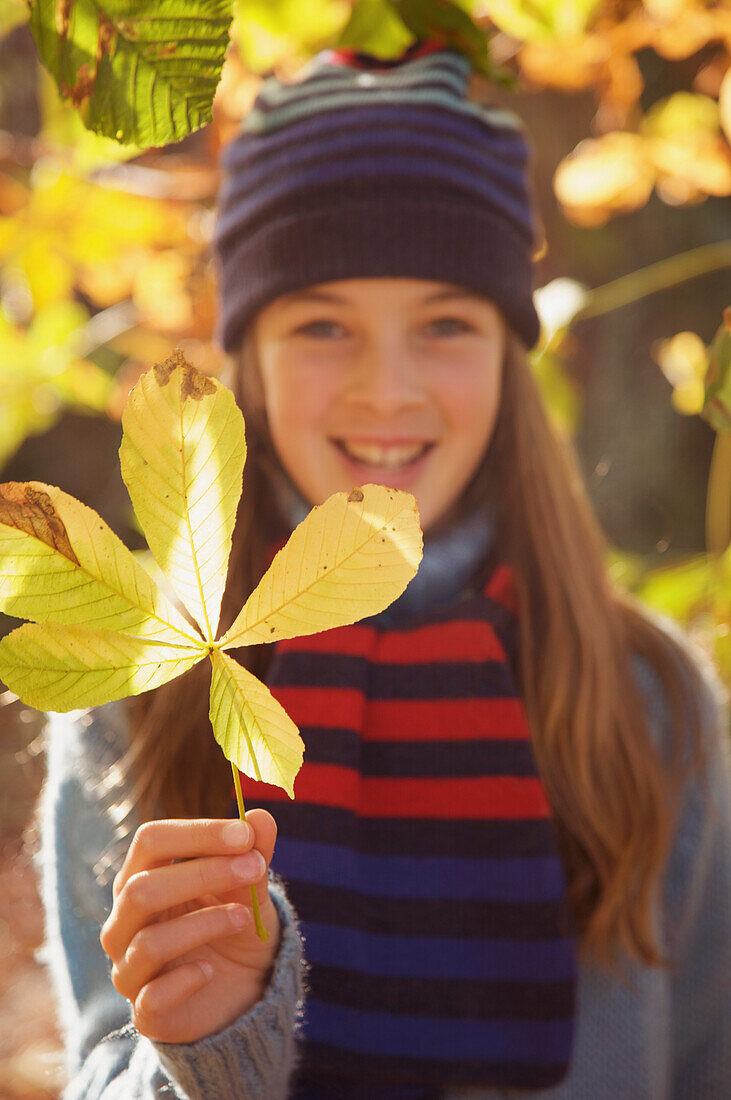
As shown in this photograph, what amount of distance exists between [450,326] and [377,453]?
0.10m

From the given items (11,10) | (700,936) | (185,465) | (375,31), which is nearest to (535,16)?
(375,31)

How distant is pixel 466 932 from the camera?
1.43 feet

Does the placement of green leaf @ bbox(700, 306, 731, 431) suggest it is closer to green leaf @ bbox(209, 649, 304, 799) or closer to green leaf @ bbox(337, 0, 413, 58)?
green leaf @ bbox(209, 649, 304, 799)

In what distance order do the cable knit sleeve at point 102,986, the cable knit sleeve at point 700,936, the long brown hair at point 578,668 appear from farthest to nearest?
1. the cable knit sleeve at point 700,936
2. the long brown hair at point 578,668
3. the cable knit sleeve at point 102,986

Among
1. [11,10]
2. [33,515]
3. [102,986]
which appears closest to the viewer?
[33,515]

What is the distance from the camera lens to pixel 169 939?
21 cm

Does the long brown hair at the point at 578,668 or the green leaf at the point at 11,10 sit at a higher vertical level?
the green leaf at the point at 11,10

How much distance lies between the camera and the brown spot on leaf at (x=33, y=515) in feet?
0.51

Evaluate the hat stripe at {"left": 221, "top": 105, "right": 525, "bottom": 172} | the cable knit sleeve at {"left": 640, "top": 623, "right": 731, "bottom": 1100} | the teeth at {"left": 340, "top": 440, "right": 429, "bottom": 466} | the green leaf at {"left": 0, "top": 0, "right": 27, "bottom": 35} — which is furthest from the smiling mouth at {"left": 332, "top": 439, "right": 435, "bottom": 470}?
the green leaf at {"left": 0, "top": 0, "right": 27, "bottom": 35}

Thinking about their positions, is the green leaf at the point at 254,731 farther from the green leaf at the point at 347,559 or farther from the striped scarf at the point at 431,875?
the striped scarf at the point at 431,875

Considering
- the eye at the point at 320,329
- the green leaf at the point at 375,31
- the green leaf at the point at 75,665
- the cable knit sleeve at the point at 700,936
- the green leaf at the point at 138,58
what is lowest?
the cable knit sleeve at the point at 700,936

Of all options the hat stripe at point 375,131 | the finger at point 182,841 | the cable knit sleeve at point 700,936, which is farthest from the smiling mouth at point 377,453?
the cable knit sleeve at point 700,936

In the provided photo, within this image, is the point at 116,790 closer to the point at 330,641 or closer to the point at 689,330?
the point at 330,641

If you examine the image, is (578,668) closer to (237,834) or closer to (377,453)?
(377,453)
